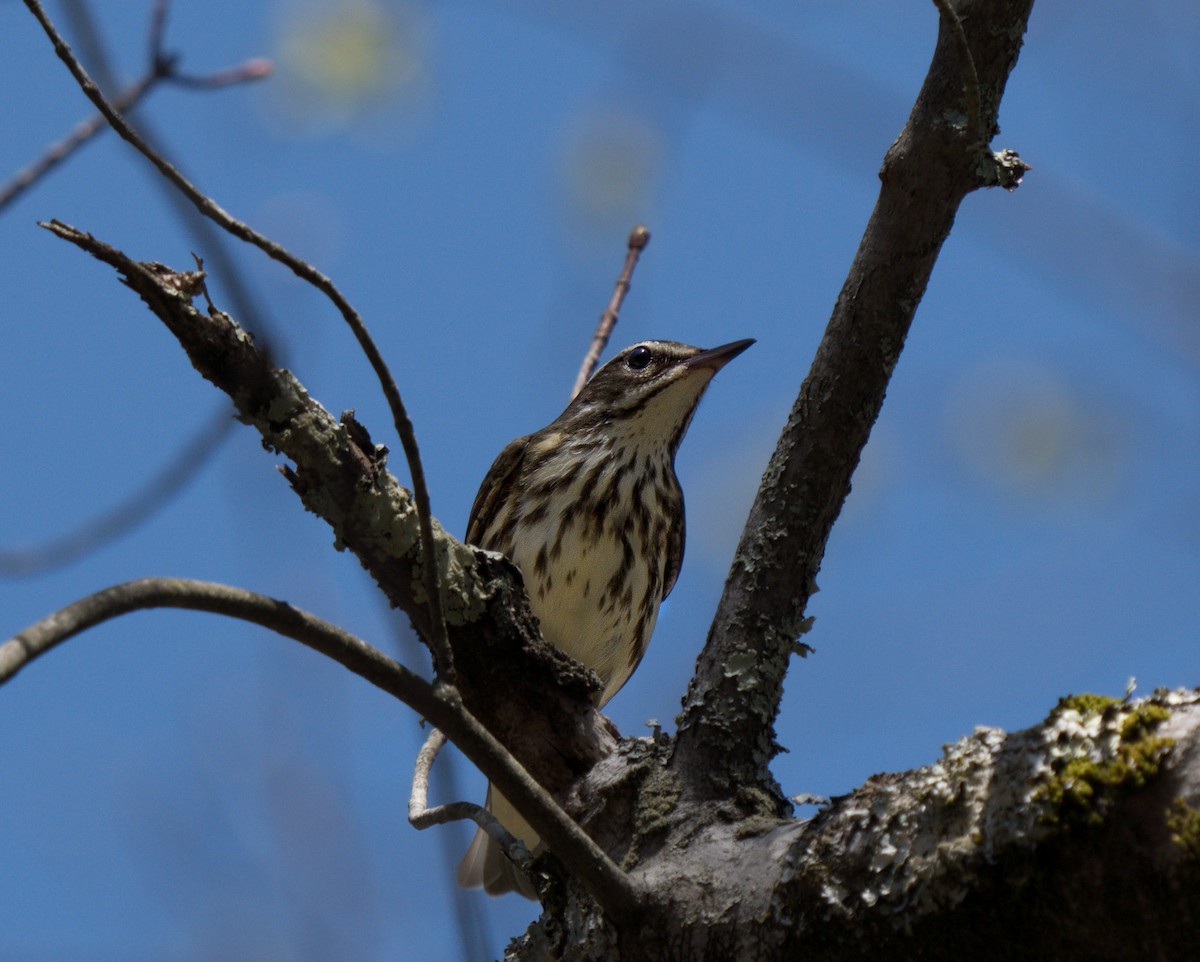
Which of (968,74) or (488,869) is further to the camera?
(488,869)

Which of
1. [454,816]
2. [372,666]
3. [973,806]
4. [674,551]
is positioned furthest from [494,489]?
[973,806]

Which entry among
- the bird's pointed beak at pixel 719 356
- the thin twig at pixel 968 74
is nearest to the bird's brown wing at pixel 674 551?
the bird's pointed beak at pixel 719 356

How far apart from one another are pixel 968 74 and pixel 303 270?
1.57m

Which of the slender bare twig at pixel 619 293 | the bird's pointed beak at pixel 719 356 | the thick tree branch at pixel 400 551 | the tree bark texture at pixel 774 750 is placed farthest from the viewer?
the bird's pointed beak at pixel 719 356

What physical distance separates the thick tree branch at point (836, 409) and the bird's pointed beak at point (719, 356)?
3158mm

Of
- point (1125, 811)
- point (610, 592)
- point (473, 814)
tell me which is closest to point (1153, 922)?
point (1125, 811)

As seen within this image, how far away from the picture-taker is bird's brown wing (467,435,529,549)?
6.32 metres

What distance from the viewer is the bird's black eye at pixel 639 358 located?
700cm

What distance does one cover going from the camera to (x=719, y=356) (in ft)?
21.6

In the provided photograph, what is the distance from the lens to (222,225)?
2.29 meters

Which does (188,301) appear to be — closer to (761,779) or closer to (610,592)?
(761,779)

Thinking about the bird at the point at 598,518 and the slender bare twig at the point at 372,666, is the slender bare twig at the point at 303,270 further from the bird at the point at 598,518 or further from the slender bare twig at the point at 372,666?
the bird at the point at 598,518

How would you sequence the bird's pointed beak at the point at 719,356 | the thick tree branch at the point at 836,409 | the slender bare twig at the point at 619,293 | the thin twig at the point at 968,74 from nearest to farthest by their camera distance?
the thin twig at the point at 968,74, the thick tree branch at the point at 836,409, the slender bare twig at the point at 619,293, the bird's pointed beak at the point at 719,356

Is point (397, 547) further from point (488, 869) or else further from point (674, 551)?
point (674, 551)
